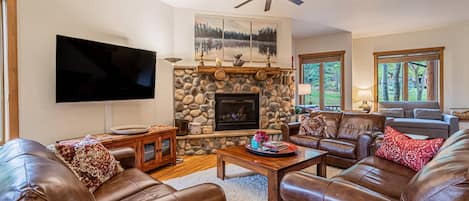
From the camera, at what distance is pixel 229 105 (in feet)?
17.2

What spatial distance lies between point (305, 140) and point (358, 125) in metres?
0.84

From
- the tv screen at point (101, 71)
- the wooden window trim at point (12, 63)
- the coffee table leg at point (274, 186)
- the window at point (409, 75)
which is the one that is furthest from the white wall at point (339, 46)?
the wooden window trim at point (12, 63)

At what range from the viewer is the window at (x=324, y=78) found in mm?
7066

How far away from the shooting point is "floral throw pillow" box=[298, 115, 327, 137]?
4.29 meters

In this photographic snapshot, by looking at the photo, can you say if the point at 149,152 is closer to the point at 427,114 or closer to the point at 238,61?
the point at 238,61

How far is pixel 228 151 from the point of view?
3287mm

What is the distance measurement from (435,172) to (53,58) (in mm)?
3680

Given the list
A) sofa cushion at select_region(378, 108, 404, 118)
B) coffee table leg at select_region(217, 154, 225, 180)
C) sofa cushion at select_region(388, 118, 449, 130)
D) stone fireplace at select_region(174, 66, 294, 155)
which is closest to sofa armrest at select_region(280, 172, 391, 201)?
coffee table leg at select_region(217, 154, 225, 180)

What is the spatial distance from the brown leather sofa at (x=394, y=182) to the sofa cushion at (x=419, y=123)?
401 cm

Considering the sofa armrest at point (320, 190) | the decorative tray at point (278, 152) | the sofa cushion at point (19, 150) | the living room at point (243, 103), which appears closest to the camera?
the sofa cushion at point (19, 150)

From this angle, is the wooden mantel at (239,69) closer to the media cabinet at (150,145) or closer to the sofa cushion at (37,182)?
the media cabinet at (150,145)

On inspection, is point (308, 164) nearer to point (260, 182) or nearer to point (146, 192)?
point (260, 182)

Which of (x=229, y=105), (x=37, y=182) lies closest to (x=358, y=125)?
(x=229, y=105)

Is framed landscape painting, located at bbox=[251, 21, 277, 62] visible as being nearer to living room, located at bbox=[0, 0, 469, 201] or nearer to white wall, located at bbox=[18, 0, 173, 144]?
living room, located at bbox=[0, 0, 469, 201]
